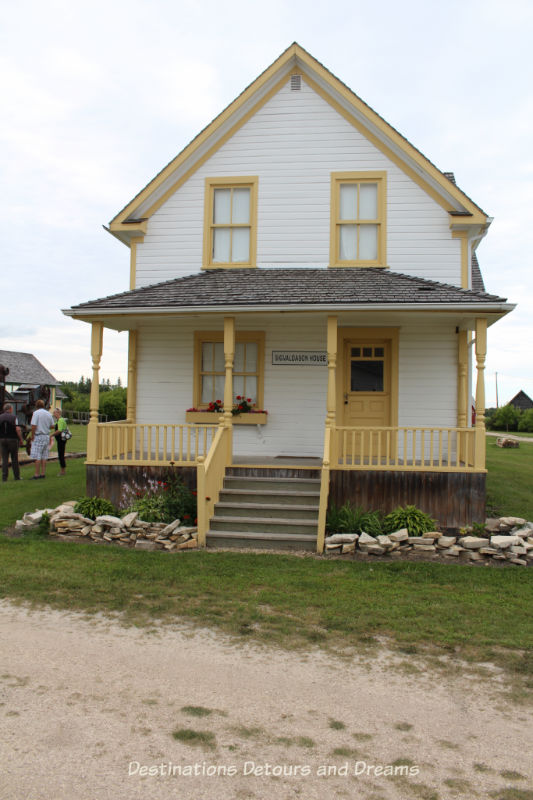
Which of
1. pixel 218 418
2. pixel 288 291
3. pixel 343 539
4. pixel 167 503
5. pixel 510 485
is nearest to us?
pixel 343 539

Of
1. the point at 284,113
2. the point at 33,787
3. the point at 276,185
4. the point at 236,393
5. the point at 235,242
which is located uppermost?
the point at 284,113

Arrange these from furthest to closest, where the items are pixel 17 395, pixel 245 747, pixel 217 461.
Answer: pixel 17 395
pixel 217 461
pixel 245 747

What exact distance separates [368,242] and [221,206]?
325cm

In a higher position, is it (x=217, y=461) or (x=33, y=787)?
(x=217, y=461)

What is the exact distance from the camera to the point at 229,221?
12.9 metres

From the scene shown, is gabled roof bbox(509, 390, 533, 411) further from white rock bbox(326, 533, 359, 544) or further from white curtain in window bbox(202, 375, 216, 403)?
white rock bbox(326, 533, 359, 544)

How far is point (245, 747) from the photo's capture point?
12.2 feet

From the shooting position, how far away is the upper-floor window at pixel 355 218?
12375 millimetres

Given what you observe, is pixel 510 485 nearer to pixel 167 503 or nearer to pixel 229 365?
pixel 229 365

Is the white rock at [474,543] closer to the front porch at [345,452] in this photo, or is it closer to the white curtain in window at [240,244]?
the front porch at [345,452]

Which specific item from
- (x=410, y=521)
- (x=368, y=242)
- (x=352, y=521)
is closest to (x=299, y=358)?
(x=368, y=242)

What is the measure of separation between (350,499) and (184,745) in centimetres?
687

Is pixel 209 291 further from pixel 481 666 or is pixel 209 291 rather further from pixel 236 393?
pixel 481 666

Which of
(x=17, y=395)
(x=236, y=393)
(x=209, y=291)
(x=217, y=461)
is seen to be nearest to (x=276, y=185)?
(x=209, y=291)
